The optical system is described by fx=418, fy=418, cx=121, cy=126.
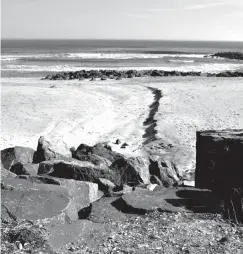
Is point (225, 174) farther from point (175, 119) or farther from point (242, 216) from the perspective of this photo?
point (175, 119)

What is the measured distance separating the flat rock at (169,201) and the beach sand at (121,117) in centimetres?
277

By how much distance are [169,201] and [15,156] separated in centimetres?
319

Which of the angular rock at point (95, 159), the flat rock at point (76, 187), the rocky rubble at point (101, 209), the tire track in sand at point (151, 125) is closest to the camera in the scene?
the rocky rubble at point (101, 209)

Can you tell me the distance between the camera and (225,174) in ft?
18.4

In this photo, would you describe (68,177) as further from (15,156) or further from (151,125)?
(151,125)

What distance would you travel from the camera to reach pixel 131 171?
264 inches

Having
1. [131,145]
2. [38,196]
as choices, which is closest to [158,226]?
[38,196]

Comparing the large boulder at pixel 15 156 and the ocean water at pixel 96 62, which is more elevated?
the ocean water at pixel 96 62

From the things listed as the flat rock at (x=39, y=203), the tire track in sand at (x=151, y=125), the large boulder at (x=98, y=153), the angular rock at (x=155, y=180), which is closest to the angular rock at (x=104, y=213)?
the flat rock at (x=39, y=203)

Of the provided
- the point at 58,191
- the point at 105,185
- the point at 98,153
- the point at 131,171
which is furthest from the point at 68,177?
the point at 98,153

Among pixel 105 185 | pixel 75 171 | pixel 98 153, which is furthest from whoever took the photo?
pixel 98 153

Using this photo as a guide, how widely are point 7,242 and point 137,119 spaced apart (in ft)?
34.4

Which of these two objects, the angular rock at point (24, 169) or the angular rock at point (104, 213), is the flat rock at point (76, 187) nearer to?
the angular rock at point (104, 213)

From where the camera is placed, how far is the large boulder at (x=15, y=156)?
7129mm
